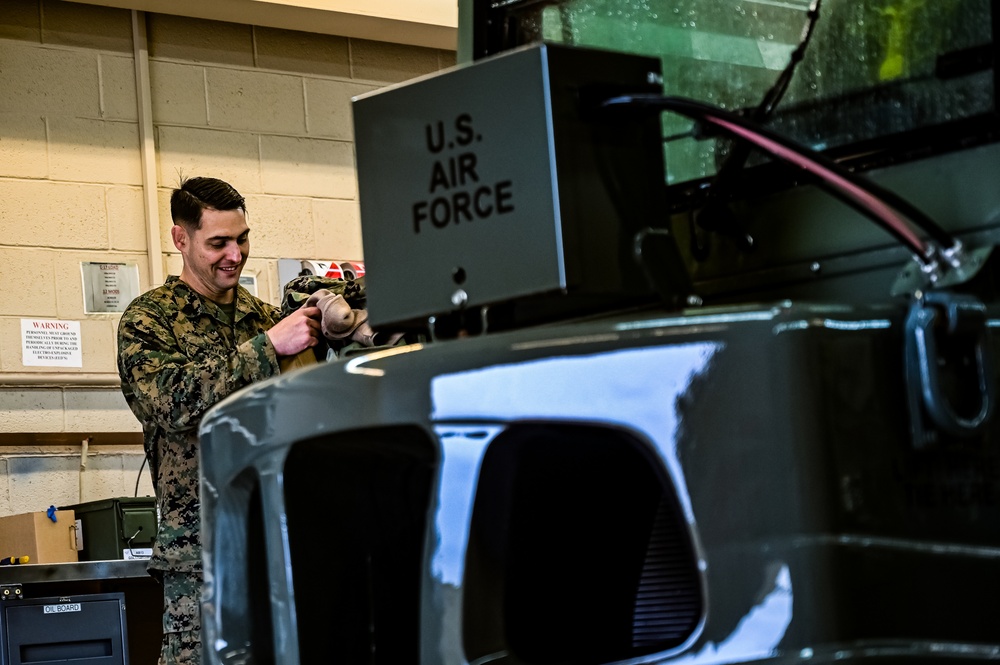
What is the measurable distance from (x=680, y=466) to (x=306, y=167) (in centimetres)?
511

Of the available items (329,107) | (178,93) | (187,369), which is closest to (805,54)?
(187,369)

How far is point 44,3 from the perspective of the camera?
5.58 metres

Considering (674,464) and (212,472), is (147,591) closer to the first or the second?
(212,472)

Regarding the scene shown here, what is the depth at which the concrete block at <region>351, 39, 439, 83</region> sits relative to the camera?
6.35 m

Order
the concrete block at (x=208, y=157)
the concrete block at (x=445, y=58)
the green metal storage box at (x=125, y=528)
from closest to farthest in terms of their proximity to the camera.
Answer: the green metal storage box at (x=125, y=528) < the concrete block at (x=208, y=157) < the concrete block at (x=445, y=58)

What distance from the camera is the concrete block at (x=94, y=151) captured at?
5543 mm

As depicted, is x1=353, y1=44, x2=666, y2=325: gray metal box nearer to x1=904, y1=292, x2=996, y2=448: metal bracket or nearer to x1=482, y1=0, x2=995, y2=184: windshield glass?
x1=482, y1=0, x2=995, y2=184: windshield glass

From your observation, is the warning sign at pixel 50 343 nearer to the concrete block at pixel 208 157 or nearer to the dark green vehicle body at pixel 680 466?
the concrete block at pixel 208 157

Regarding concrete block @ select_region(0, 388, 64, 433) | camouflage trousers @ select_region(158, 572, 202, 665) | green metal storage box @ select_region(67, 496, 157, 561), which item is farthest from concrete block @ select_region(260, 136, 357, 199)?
camouflage trousers @ select_region(158, 572, 202, 665)

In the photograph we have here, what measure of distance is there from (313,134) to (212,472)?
4691 millimetres

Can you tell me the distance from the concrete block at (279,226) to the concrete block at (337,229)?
0.15 feet

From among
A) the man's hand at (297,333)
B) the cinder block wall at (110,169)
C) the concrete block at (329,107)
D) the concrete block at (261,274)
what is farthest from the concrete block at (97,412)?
the man's hand at (297,333)

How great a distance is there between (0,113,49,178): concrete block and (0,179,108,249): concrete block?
0.05 metres

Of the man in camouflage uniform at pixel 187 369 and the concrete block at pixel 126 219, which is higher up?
the concrete block at pixel 126 219
